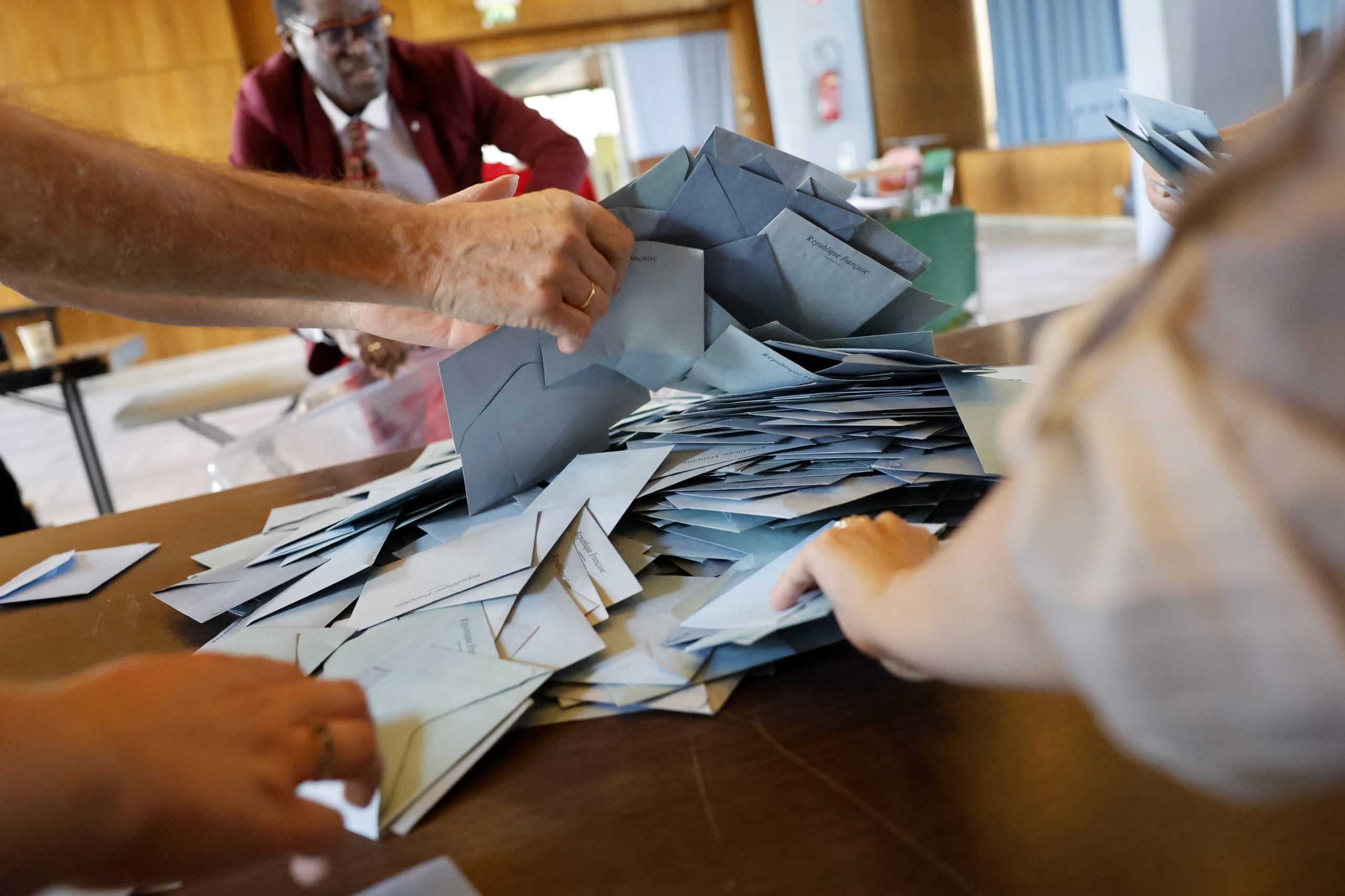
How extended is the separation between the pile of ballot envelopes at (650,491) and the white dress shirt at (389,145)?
1561 millimetres

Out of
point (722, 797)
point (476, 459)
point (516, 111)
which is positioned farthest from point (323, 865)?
point (516, 111)

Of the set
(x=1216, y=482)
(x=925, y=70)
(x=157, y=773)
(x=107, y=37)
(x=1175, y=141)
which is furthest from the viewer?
(x=925, y=70)

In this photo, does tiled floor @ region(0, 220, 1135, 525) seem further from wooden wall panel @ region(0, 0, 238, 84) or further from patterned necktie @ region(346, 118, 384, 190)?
wooden wall panel @ region(0, 0, 238, 84)

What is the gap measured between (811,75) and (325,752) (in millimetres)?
10840

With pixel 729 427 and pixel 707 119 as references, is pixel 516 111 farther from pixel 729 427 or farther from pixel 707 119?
pixel 707 119

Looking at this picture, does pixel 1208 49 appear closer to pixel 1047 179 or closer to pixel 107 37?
pixel 1047 179

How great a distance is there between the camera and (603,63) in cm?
970

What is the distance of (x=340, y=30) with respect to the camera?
2.05 m

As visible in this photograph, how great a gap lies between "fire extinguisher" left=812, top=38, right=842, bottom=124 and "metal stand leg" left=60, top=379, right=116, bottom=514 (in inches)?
348

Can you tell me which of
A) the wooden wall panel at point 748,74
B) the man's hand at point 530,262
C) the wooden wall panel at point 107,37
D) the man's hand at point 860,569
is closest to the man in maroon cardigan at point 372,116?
the man's hand at point 530,262

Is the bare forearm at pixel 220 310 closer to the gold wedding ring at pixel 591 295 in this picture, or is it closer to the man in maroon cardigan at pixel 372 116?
the gold wedding ring at pixel 591 295

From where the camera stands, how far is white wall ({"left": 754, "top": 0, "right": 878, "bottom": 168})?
10.1m

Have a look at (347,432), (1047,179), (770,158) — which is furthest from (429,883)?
(1047,179)

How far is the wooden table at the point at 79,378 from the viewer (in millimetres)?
2871
